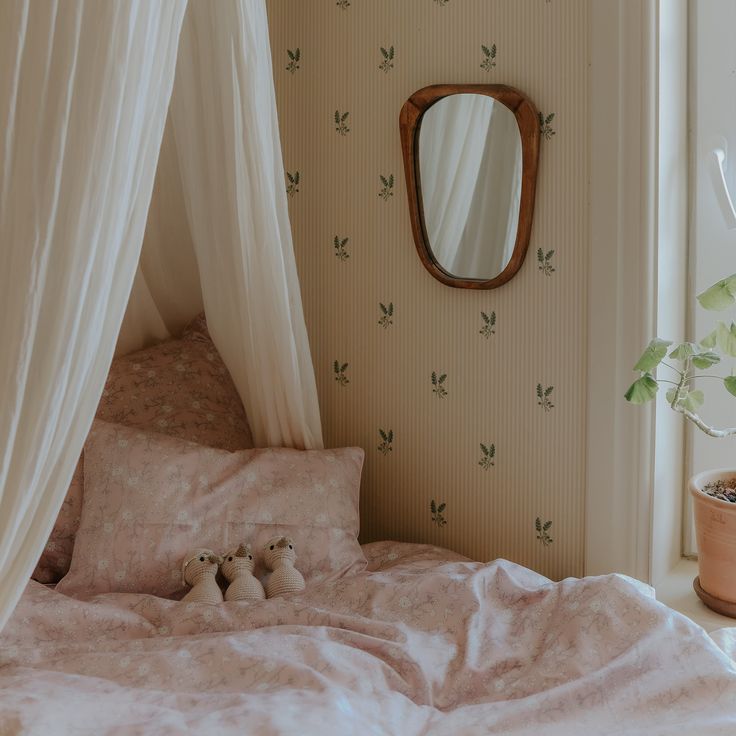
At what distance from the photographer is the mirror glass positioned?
75.5 inches

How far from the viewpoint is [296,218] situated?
2291 mm

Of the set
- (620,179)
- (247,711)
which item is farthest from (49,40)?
(620,179)

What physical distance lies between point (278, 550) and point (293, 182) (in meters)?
0.91

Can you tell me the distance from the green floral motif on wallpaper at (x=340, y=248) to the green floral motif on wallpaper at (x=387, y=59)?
1.28 ft

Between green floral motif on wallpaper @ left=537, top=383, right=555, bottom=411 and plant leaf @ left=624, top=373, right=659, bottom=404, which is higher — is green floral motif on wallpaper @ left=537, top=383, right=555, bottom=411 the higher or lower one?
the lower one

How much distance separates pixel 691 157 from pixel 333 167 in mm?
788

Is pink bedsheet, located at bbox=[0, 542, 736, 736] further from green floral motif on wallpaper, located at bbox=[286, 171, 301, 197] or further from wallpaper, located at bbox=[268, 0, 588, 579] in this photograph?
green floral motif on wallpaper, located at bbox=[286, 171, 301, 197]

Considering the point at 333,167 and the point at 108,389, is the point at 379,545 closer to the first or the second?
the point at 108,389

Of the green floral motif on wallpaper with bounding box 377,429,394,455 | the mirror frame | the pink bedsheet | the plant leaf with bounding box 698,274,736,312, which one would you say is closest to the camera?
the pink bedsheet

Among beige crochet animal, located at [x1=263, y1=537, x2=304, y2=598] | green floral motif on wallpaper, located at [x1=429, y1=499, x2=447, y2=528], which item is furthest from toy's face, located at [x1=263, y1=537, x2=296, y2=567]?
green floral motif on wallpaper, located at [x1=429, y1=499, x2=447, y2=528]

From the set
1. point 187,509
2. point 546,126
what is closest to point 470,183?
point 546,126

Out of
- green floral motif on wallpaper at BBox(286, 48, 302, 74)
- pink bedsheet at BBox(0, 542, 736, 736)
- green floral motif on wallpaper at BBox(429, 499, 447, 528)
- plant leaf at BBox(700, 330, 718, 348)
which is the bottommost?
pink bedsheet at BBox(0, 542, 736, 736)

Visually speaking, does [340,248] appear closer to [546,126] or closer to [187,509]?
[546,126]

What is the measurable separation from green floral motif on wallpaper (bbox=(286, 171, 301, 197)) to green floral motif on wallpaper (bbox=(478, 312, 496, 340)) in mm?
580
